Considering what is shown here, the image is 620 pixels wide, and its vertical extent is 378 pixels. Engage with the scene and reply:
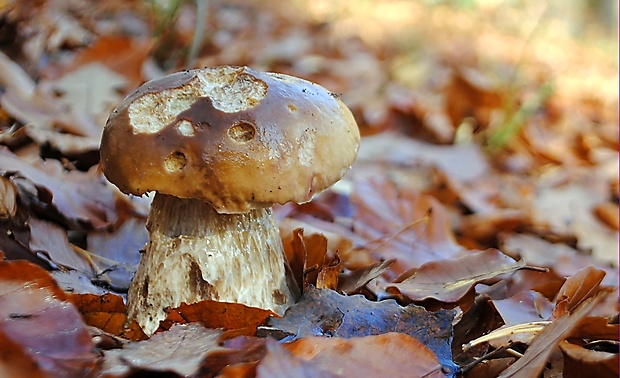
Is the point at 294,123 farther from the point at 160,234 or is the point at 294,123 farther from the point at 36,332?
the point at 36,332

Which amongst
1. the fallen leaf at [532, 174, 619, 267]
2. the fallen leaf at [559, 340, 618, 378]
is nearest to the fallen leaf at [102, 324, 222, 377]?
the fallen leaf at [559, 340, 618, 378]

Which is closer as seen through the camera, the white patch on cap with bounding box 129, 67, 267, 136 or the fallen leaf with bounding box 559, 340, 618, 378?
the fallen leaf with bounding box 559, 340, 618, 378

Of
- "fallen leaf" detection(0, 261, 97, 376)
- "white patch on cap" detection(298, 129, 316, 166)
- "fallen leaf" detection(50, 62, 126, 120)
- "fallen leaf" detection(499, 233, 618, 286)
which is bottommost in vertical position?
"fallen leaf" detection(499, 233, 618, 286)

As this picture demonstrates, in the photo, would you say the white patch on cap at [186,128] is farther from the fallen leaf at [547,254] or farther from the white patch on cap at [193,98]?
A: the fallen leaf at [547,254]

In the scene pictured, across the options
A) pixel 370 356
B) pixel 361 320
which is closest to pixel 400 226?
pixel 361 320

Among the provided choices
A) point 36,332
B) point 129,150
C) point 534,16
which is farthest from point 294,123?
point 534,16

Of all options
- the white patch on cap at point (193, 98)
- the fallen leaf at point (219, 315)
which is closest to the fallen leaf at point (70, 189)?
the white patch on cap at point (193, 98)

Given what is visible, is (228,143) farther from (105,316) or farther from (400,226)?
(400,226)

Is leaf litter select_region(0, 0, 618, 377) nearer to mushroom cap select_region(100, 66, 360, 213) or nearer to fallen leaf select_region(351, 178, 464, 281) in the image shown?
fallen leaf select_region(351, 178, 464, 281)
